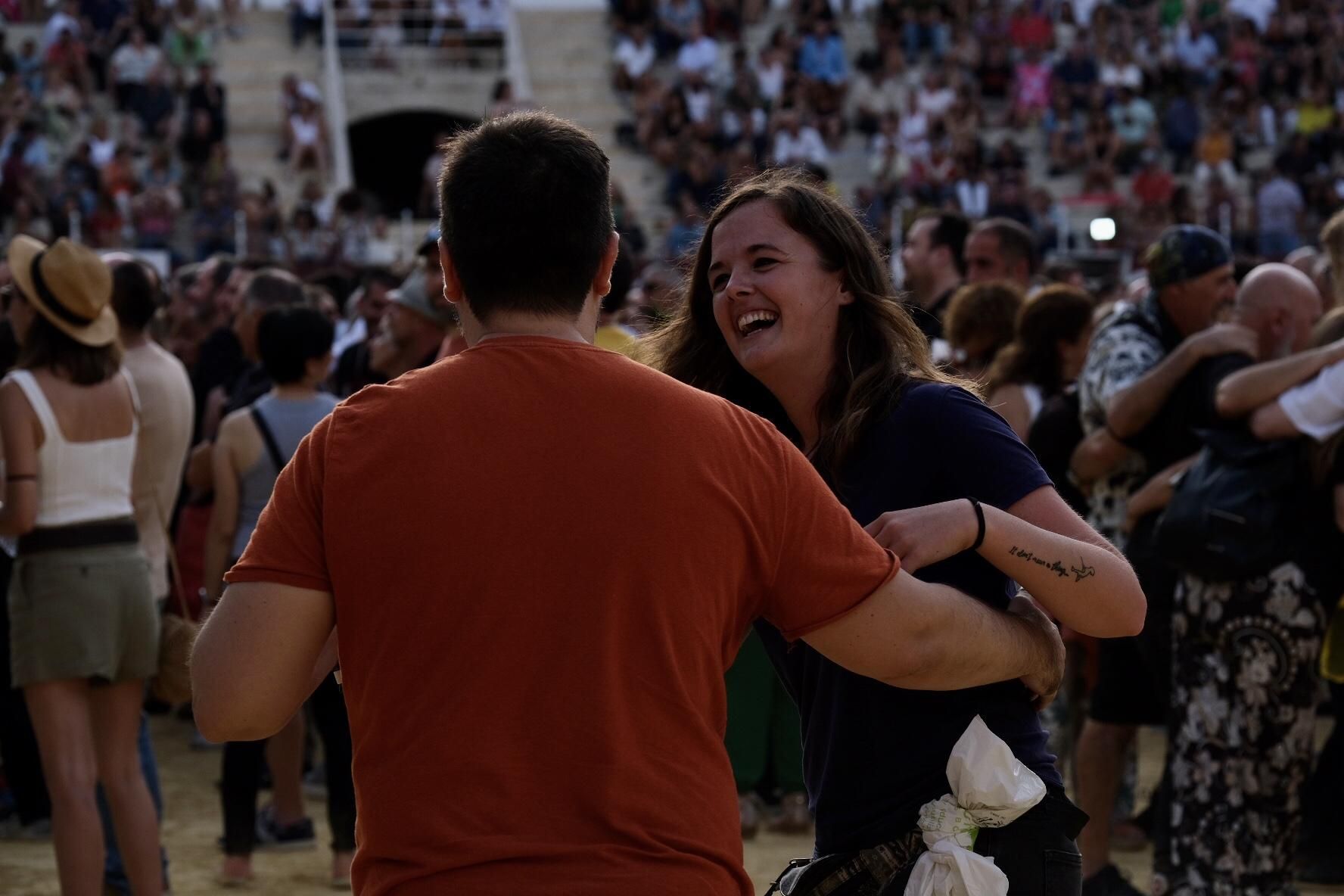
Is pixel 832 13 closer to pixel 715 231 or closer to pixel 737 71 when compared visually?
pixel 737 71

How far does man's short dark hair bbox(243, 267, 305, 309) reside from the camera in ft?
22.3

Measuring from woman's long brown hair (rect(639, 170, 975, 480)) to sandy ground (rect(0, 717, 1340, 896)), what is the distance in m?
3.40

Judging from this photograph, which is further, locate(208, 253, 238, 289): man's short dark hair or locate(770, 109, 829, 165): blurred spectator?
locate(770, 109, 829, 165): blurred spectator

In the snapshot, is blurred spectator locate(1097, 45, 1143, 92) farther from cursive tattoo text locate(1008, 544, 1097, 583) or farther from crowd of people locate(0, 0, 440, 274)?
cursive tattoo text locate(1008, 544, 1097, 583)

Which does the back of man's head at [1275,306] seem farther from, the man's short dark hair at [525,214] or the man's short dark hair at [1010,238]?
the man's short dark hair at [525,214]

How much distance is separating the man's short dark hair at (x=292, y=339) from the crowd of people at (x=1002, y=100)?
16293mm

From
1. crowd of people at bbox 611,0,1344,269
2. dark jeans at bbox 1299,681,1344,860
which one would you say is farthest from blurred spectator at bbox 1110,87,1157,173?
dark jeans at bbox 1299,681,1344,860

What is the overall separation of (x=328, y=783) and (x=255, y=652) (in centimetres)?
425

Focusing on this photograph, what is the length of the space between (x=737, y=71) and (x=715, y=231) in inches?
931

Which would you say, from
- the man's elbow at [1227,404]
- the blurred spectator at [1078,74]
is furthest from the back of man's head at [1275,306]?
the blurred spectator at [1078,74]

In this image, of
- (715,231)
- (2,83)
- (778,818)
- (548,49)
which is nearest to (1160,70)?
(548,49)

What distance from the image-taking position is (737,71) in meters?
25.9

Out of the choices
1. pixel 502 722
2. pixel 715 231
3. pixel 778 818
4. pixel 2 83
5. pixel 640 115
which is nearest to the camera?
pixel 502 722

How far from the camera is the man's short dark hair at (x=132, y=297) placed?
19.1ft
